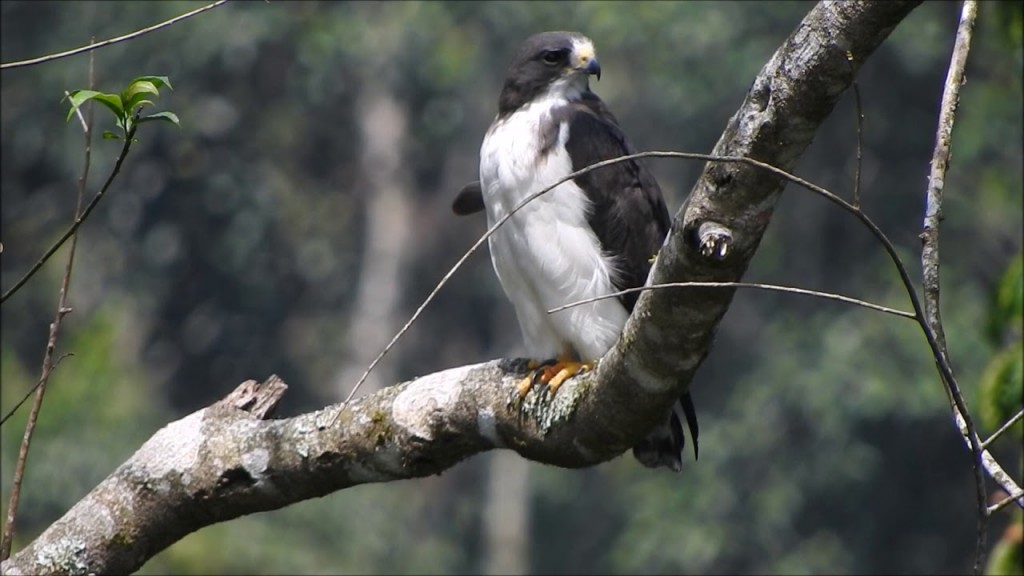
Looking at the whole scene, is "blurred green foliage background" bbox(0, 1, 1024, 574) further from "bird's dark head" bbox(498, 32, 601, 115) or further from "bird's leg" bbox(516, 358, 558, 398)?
"bird's leg" bbox(516, 358, 558, 398)

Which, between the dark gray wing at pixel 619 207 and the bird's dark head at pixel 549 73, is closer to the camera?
the dark gray wing at pixel 619 207

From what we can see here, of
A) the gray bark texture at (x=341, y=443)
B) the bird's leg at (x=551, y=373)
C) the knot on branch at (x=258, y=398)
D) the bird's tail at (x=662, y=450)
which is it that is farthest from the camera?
the bird's tail at (x=662, y=450)

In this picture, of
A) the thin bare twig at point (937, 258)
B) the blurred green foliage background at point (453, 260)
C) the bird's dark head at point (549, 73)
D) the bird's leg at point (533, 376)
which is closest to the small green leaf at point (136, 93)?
the bird's leg at point (533, 376)

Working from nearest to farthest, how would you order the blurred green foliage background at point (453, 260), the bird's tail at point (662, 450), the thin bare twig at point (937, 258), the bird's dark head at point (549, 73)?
the thin bare twig at point (937, 258) < the bird's tail at point (662, 450) < the bird's dark head at point (549, 73) < the blurred green foliage background at point (453, 260)

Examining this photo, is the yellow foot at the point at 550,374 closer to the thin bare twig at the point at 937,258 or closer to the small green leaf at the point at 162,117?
the small green leaf at the point at 162,117

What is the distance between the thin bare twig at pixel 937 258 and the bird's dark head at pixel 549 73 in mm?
2865

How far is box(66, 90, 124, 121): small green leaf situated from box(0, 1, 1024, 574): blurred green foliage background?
1234 cm

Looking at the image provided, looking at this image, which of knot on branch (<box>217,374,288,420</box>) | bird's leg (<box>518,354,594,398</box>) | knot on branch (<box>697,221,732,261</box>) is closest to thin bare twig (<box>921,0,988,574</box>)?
knot on branch (<box>697,221,732,261</box>)

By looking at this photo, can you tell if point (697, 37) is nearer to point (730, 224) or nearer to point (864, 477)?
point (864, 477)

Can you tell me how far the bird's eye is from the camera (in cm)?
547

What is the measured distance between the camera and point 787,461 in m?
20.3

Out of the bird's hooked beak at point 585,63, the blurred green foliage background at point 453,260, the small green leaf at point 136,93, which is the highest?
the small green leaf at point 136,93

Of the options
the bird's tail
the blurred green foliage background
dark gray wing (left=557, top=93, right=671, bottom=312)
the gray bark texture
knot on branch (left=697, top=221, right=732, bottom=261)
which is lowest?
the blurred green foliage background

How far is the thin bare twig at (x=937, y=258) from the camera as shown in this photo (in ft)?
7.89
